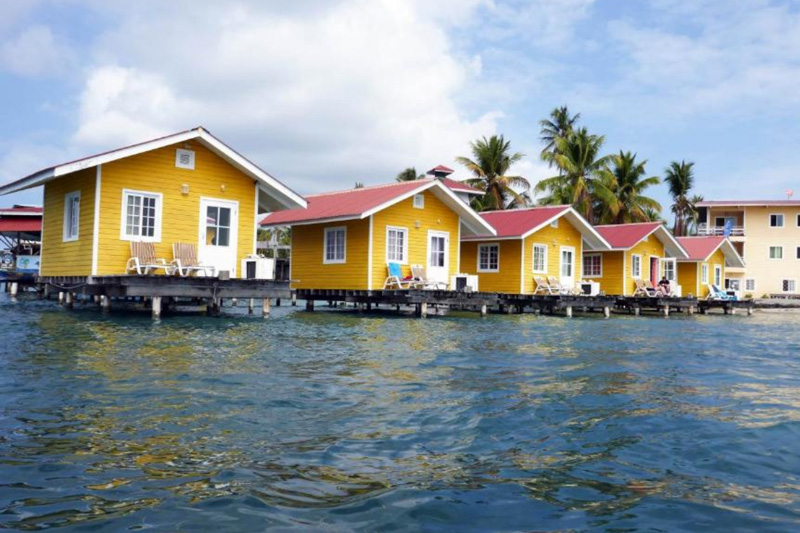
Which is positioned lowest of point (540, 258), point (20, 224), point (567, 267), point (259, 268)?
point (259, 268)

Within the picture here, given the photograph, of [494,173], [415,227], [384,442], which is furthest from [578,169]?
[384,442]

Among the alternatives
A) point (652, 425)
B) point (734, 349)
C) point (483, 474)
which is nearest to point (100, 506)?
point (483, 474)

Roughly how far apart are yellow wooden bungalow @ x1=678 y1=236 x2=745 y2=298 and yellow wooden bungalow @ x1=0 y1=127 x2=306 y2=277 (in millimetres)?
29836

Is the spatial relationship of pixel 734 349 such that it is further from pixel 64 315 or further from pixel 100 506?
pixel 64 315

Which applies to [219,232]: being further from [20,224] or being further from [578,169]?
[578,169]

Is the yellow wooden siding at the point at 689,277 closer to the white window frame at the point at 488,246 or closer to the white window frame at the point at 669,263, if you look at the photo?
the white window frame at the point at 669,263

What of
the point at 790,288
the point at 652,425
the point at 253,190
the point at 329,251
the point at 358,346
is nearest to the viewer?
the point at 652,425

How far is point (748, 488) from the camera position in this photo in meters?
4.70

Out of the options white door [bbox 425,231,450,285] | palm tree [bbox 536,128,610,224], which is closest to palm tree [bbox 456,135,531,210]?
palm tree [bbox 536,128,610,224]

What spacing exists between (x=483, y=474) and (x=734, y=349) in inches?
438

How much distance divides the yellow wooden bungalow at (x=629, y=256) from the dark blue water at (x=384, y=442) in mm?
25364

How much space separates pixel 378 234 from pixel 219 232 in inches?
230

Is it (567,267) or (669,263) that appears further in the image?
(669,263)

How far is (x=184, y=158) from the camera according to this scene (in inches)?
741
